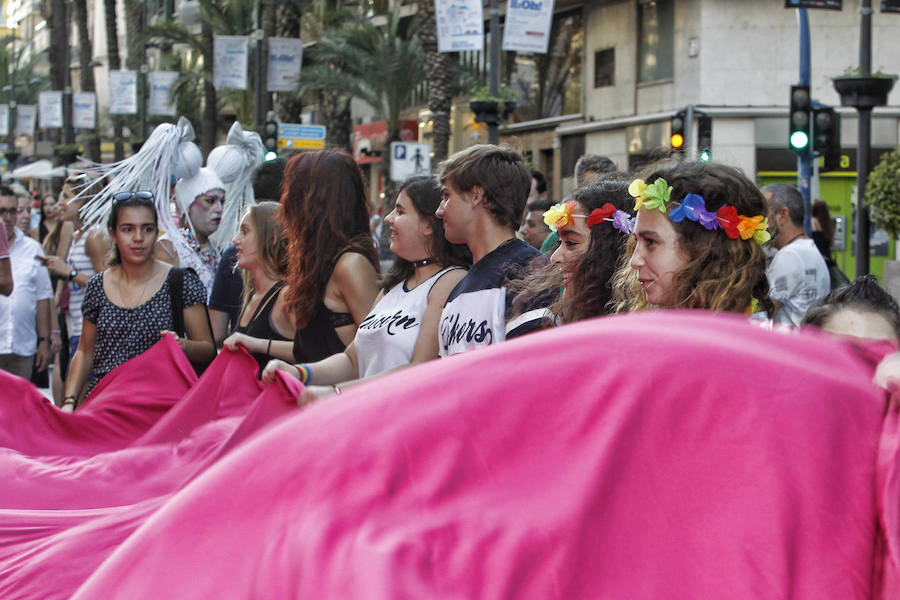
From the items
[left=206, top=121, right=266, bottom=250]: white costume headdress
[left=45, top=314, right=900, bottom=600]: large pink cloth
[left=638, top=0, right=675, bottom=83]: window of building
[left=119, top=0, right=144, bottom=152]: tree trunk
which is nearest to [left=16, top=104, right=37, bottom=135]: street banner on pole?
[left=119, top=0, right=144, bottom=152]: tree trunk

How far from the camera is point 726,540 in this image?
1.79 m

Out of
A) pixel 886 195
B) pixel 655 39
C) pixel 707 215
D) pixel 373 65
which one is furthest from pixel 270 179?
pixel 373 65

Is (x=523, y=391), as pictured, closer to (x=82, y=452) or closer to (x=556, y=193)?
(x=82, y=452)

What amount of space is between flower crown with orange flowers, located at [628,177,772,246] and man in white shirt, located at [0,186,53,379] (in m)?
6.39

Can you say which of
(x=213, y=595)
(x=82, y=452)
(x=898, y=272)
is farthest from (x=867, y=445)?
(x=898, y=272)

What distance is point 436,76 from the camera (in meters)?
26.9

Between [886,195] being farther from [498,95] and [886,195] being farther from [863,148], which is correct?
[498,95]

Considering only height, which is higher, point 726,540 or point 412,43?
point 412,43

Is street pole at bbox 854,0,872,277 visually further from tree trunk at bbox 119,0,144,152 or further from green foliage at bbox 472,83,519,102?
tree trunk at bbox 119,0,144,152

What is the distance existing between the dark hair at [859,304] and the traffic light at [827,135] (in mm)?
12652

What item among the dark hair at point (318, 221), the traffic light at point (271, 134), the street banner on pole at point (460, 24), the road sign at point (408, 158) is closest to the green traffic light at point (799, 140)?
the street banner on pole at point (460, 24)

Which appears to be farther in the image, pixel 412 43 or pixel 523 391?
pixel 412 43

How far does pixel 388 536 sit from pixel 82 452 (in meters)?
3.74

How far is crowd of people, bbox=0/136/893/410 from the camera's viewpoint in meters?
3.31
